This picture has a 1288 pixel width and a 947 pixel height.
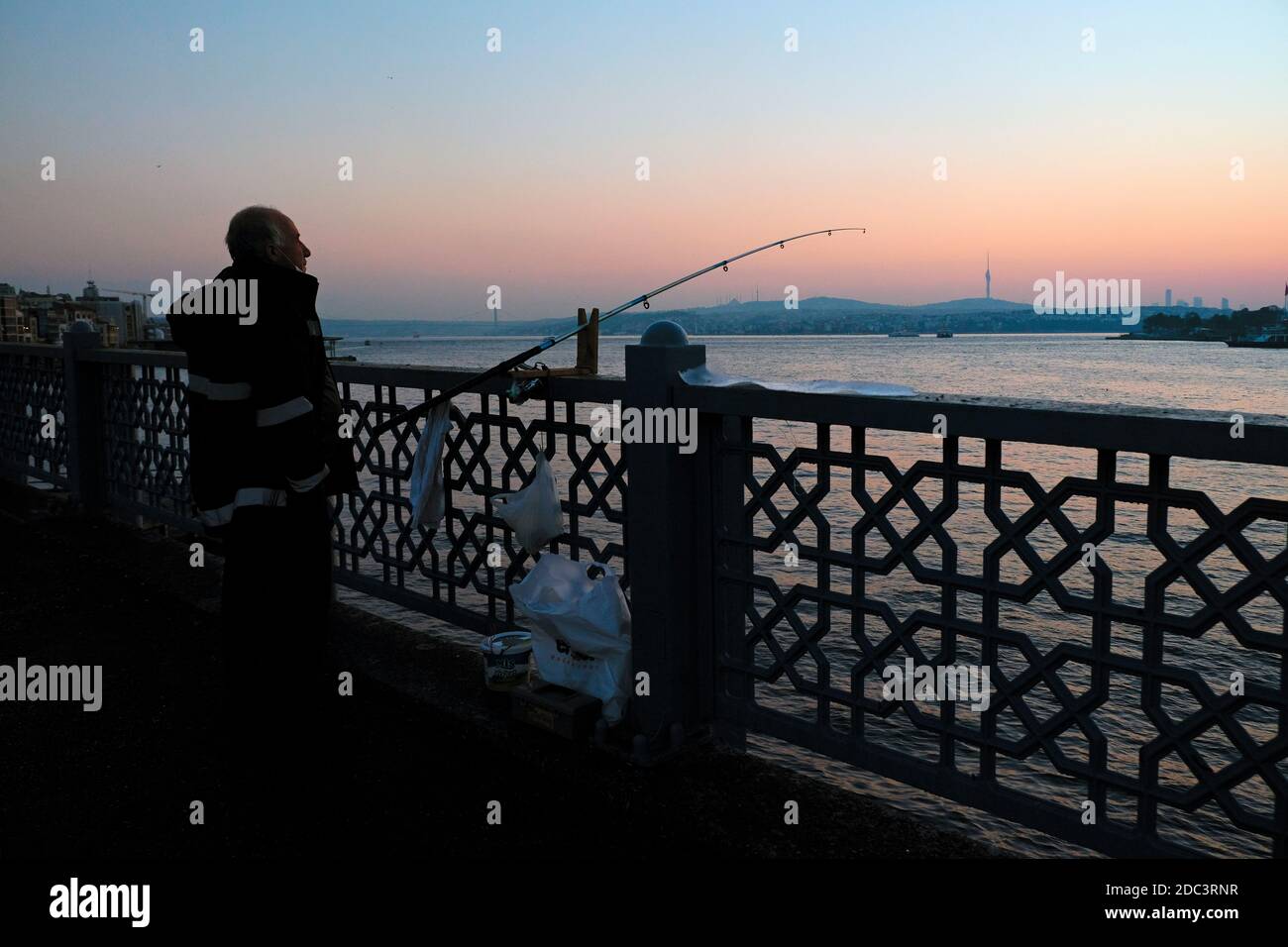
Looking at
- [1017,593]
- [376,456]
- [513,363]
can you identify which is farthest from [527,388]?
[376,456]

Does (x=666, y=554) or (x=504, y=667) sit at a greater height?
(x=666, y=554)

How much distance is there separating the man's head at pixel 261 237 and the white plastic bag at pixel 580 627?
1491mm

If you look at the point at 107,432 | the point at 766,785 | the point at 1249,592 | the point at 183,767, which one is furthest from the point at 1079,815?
the point at 107,432

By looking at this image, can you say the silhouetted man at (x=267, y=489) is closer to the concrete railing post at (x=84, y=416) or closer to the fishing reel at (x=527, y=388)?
the fishing reel at (x=527, y=388)

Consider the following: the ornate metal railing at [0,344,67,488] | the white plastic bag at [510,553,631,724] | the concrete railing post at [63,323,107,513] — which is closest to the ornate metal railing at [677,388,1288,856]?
the white plastic bag at [510,553,631,724]

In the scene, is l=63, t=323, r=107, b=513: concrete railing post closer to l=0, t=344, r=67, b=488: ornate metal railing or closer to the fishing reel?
l=0, t=344, r=67, b=488: ornate metal railing

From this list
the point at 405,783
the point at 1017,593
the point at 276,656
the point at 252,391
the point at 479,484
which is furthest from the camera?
the point at 479,484

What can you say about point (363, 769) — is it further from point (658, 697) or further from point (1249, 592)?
point (1249, 592)

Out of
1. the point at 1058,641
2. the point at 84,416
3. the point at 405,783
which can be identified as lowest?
the point at 1058,641

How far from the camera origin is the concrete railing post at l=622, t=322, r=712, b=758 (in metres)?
3.59

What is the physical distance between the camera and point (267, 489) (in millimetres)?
3299

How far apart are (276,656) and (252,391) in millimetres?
921

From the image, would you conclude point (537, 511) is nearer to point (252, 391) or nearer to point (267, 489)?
point (267, 489)
